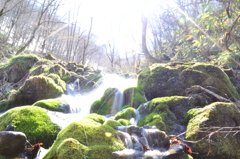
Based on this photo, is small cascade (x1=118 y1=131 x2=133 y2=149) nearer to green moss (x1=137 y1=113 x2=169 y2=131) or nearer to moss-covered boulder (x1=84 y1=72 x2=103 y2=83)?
green moss (x1=137 y1=113 x2=169 y2=131)

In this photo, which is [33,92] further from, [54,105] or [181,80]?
[181,80]

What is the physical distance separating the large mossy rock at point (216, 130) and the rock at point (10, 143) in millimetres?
3244

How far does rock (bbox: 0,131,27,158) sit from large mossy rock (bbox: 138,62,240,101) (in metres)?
5.11

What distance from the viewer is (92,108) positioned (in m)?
7.91

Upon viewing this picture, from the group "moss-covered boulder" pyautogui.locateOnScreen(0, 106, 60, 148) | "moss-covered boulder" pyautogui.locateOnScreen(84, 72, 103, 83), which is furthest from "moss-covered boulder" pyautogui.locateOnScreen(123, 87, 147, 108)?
"moss-covered boulder" pyautogui.locateOnScreen(84, 72, 103, 83)

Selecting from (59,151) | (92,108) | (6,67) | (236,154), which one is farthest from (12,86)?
(236,154)

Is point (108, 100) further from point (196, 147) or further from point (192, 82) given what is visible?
point (196, 147)

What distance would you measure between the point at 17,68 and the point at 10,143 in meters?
10.6

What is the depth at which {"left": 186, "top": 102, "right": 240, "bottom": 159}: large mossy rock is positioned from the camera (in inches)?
138

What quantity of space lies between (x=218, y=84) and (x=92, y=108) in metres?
5.27

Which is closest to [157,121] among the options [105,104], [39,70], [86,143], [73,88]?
[86,143]

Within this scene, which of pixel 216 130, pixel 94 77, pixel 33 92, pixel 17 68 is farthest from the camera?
pixel 94 77

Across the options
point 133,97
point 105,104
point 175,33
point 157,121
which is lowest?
point 105,104

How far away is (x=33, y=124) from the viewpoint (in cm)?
401
